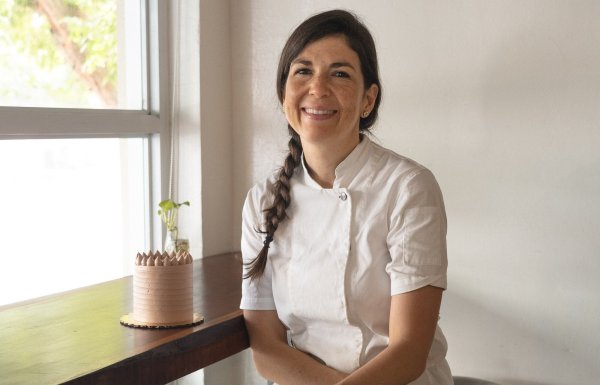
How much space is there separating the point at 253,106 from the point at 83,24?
617mm

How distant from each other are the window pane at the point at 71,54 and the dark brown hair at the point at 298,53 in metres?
0.77

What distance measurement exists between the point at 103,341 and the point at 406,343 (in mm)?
590

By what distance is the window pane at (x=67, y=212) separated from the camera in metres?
2.01

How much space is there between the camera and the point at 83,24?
219 cm

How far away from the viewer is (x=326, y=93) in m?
1.50

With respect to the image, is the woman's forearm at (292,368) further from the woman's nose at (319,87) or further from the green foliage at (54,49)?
the green foliage at (54,49)

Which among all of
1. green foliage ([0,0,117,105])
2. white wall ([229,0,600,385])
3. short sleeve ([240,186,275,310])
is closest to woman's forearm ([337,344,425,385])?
short sleeve ([240,186,275,310])

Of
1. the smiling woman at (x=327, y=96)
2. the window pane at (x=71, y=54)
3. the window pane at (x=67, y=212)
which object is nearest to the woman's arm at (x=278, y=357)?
the smiling woman at (x=327, y=96)

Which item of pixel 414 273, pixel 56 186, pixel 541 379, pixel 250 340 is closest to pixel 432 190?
pixel 414 273

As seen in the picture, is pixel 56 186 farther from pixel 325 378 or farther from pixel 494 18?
pixel 494 18

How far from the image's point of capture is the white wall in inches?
79.0

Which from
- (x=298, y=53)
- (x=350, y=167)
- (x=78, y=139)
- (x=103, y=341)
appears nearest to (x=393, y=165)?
(x=350, y=167)

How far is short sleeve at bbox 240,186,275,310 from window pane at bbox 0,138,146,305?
728 mm

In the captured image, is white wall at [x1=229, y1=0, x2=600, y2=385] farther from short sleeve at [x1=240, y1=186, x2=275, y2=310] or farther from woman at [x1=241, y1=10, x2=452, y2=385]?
short sleeve at [x1=240, y1=186, x2=275, y2=310]
